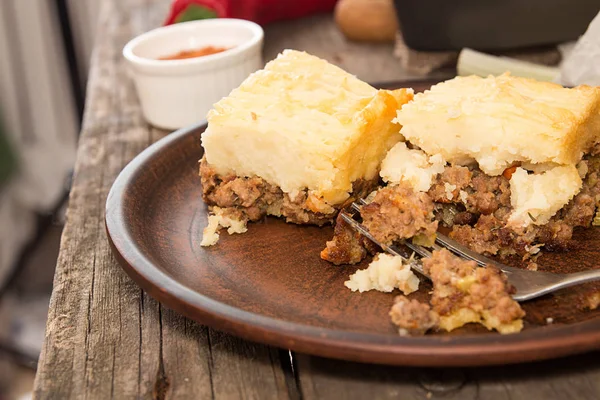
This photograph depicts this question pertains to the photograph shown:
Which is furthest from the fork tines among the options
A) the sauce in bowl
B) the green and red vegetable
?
the green and red vegetable

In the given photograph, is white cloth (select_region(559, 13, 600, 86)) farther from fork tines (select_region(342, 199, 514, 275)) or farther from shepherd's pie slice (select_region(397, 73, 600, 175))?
fork tines (select_region(342, 199, 514, 275))

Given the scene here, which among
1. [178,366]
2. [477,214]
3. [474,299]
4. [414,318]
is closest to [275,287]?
[178,366]

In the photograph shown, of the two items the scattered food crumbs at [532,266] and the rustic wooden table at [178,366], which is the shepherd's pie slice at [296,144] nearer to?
the rustic wooden table at [178,366]

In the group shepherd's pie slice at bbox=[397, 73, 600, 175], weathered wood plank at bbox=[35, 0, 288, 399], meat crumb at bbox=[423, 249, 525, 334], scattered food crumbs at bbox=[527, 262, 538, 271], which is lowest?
weathered wood plank at bbox=[35, 0, 288, 399]

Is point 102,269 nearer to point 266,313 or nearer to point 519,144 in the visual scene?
point 266,313

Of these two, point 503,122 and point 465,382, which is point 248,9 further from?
point 465,382

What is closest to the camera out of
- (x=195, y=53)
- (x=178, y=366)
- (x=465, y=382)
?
(x=465, y=382)
